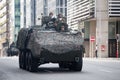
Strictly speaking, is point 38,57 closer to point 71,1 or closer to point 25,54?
point 25,54

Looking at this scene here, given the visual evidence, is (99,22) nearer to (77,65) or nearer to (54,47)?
(77,65)

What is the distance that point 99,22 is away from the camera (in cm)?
6650

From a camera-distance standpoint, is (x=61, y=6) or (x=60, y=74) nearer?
(x=60, y=74)

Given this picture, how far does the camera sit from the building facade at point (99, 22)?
6588 cm

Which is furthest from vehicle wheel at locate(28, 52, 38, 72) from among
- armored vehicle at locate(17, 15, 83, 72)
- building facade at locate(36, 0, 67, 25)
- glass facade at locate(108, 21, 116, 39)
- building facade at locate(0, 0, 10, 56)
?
building facade at locate(0, 0, 10, 56)

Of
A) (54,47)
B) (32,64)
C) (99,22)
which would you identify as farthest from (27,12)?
(54,47)

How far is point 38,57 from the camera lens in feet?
74.2

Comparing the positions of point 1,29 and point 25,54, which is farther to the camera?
point 1,29

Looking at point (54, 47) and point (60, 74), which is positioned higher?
point (54, 47)

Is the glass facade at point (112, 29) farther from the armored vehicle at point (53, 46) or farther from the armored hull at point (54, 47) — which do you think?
the armored hull at point (54, 47)

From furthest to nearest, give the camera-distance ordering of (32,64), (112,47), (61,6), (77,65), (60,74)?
(61,6) < (112,47) < (77,65) < (32,64) < (60,74)

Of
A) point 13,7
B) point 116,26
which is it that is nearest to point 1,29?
point 13,7

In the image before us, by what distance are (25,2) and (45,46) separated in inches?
4374

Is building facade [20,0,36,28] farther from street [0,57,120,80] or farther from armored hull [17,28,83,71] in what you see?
armored hull [17,28,83,71]
